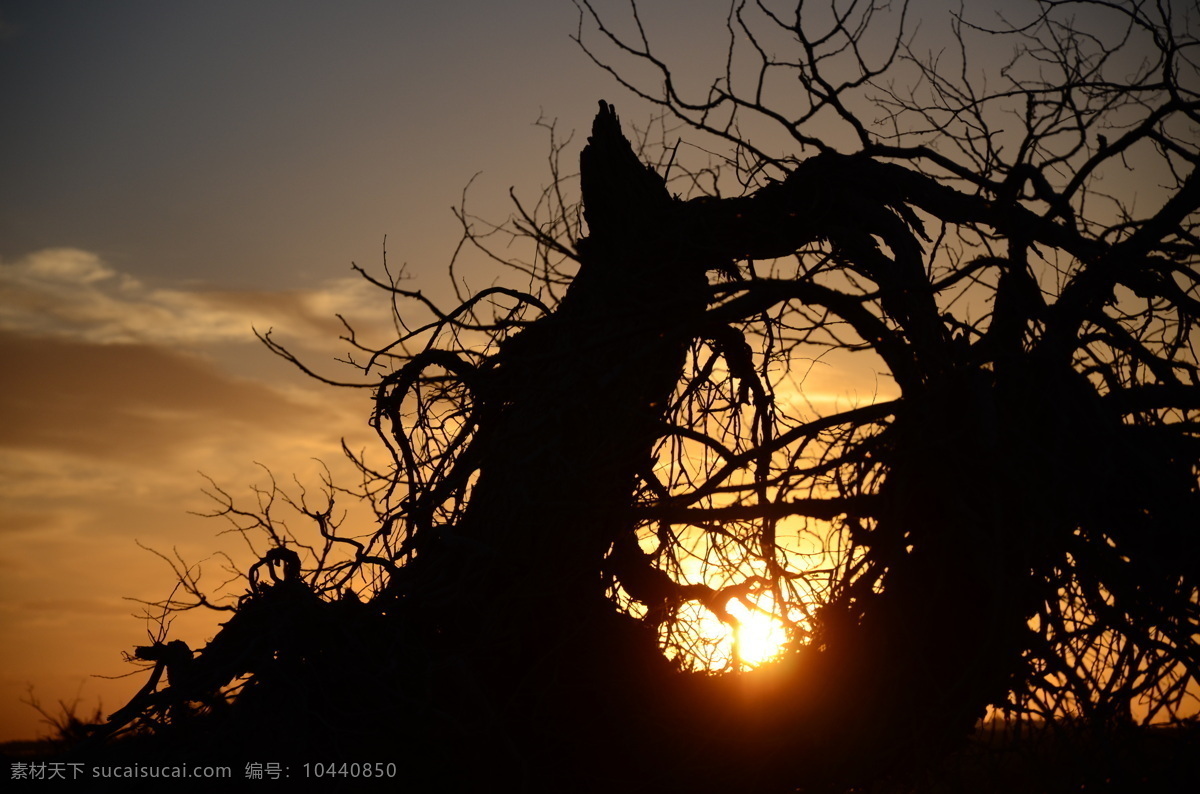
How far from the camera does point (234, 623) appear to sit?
5926mm

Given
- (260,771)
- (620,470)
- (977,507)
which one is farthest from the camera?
(620,470)

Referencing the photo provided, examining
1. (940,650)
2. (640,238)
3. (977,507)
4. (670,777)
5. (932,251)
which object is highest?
(640,238)

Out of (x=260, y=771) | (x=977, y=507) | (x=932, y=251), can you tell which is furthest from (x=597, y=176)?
(x=260, y=771)

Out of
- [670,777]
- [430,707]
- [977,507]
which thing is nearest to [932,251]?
[977,507]

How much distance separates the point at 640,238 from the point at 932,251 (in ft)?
6.31

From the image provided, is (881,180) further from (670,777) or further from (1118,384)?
(670,777)

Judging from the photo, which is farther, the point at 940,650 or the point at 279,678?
the point at 279,678

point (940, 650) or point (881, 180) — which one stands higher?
point (881, 180)

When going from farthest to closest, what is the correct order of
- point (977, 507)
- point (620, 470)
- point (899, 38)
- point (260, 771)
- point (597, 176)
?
point (597, 176) → point (620, 470) → point (899, 38) → point (260, 771) → point (977, 507)

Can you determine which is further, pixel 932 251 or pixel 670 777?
pixel 932 251

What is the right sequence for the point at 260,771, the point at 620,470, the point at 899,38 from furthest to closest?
the point at 620,470
the point at 899,38
the point at 260,771

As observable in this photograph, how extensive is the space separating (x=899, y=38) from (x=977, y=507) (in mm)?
2758

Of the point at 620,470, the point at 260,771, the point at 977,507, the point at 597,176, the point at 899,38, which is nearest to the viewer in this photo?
the point at 977,507

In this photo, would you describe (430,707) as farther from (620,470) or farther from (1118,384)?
(1118,384)
